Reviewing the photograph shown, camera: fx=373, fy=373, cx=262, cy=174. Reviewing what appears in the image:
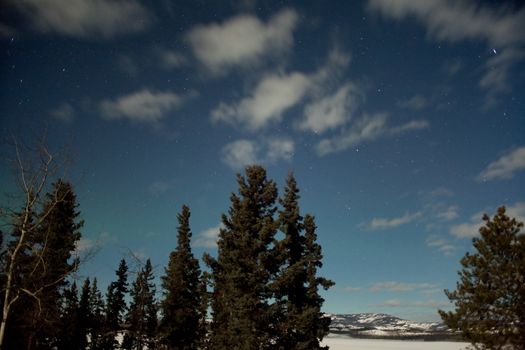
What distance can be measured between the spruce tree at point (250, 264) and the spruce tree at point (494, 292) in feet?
35.3

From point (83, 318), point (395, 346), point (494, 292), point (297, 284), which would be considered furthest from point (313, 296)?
point (395, 346)

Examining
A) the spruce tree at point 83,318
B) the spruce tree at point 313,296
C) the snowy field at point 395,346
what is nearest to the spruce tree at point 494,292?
the spruce tree at point 313,296

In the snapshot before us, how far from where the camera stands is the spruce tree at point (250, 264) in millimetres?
22875

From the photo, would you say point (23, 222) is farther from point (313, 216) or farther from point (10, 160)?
point (313, 216)

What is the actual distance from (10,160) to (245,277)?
14.3m

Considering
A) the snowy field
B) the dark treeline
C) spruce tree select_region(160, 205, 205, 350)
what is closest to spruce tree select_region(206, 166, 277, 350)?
the dark treeline

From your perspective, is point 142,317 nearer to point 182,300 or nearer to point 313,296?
point 182,300

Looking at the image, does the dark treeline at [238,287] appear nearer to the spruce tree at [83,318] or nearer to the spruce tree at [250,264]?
the spruce tree at [250,264]

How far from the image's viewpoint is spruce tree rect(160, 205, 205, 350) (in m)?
33.2

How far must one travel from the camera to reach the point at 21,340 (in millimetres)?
25328

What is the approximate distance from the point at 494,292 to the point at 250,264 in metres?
13.6

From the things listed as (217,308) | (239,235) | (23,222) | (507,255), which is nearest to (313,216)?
(239,235)

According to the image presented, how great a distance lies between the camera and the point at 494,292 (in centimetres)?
1930

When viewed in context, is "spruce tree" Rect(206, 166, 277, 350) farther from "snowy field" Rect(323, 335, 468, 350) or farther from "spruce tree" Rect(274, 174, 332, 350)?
"snowy field" Rect(323, 335, 468, 350)
